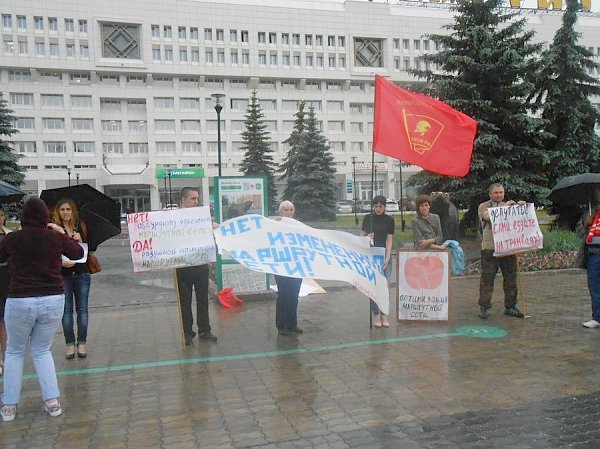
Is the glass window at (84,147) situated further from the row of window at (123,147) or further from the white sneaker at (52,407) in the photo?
the white sneaker at (52,407)

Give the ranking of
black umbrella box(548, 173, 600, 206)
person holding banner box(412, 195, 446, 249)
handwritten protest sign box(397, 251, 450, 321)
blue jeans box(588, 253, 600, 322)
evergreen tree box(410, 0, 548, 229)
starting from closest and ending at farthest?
blue jeans box(588, 253, 600, 322) < black umbrella box(548, 173, 600, 206) < handwritten protest sign box(397, 251, 450, 321) < person holding banner box(412, 195, 446, 249) < evergreen tree box(410, 0, 548, 229)

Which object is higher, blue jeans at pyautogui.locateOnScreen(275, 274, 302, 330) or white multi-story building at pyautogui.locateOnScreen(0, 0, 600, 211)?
white multi-story building at pyautogui.locateOnScreen(0, 0, 600, 211)

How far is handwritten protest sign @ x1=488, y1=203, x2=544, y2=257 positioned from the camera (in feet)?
24.9

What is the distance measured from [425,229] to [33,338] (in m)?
5.45

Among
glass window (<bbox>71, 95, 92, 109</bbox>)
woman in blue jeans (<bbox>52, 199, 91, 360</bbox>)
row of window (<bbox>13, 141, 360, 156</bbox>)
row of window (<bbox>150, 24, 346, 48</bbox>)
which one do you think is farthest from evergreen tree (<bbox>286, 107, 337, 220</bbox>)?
woman in blue jeans (<bbox>52, 199, 91, 360</bbox>)

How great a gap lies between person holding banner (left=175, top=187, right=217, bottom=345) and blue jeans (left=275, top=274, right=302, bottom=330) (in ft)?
3.18

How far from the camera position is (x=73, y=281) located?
6.28m

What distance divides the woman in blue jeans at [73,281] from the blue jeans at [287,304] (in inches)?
98.3

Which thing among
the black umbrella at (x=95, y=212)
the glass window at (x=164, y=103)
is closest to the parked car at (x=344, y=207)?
the glass window at (x=164, y=103)

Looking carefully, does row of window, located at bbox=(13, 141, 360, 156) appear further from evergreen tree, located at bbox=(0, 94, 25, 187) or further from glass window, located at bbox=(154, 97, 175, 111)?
evergreen tree, located at bbox=(0, 94, 25, 187)

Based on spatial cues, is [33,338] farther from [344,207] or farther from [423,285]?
[344,207]

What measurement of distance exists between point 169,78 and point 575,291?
68405 mm

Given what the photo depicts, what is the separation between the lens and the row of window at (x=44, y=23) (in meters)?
63.2

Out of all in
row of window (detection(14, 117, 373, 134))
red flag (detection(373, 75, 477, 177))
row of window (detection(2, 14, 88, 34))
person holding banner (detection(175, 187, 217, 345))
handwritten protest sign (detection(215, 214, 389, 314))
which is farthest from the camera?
row of window (detection(14, 117, 373, 134))
